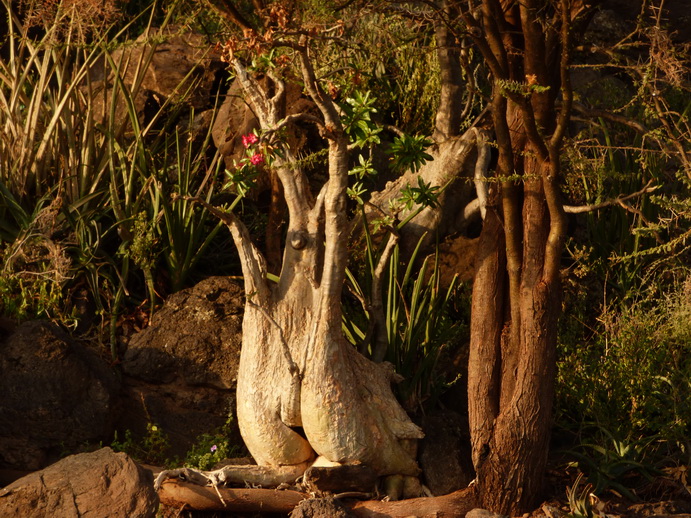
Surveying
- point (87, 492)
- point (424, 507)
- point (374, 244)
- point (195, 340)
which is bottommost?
point (424, 507)

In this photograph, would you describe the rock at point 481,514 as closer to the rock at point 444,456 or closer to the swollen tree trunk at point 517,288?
the swollen tree trunk at point 517,288

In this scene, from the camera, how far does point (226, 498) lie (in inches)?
172

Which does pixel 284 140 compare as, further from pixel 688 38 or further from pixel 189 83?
pixel 688 38

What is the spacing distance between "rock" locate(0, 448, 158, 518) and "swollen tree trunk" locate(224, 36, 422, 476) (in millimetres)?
721

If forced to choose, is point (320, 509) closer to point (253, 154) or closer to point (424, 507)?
point (424, 507)

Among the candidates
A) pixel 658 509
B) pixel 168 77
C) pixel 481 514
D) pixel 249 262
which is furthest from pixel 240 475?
pixel 168 77

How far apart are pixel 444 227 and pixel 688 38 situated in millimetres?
4552

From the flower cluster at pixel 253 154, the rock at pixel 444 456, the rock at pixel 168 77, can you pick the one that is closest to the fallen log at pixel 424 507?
the rock at pixel 444 456

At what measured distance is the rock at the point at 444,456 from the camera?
4.70 meters

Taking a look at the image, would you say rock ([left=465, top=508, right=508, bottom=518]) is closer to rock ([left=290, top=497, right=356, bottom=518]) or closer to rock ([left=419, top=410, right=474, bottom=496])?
rock ([left=419, top=410, right=474, bottom=496])

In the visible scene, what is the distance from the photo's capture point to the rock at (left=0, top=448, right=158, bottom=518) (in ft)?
13.2

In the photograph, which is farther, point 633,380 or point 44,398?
point 633,380

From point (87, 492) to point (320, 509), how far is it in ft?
3.60

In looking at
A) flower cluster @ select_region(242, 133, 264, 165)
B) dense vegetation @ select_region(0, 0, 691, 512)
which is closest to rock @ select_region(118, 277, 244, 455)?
dense vegetation @ select_region(0, 0, 691, 512)
